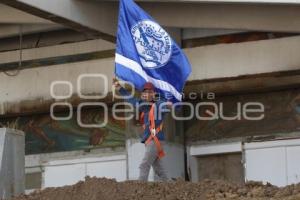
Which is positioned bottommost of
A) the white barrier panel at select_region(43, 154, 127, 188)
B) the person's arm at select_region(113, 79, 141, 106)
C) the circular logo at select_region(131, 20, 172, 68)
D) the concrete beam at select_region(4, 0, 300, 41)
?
the white barrier panel at select_region(43, 154, 127, 188)

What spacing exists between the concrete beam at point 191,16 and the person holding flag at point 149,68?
6.25ft

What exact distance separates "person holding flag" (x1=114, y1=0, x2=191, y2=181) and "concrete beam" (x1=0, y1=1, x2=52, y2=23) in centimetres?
349

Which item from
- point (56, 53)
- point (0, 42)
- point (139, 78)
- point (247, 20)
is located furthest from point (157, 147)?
point (0, 42)

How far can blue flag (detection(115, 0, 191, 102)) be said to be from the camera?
40.6 feet

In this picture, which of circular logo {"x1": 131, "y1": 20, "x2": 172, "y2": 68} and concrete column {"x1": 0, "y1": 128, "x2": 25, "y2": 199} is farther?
concrete column {"x1": 0, "y1": 128, "x2": 25, "y2": 199}

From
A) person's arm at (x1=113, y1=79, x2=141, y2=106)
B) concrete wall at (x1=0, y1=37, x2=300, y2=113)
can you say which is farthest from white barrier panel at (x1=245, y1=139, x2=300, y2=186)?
person's arm at (x1=113, y1=79, x2=141, y2=106)

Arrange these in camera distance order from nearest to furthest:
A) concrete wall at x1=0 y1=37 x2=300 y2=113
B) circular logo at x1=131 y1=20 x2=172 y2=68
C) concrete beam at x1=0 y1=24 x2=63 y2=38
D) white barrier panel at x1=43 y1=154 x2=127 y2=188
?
1. circular logo at x1=131 y1=20 x2=172 y2=68
2. concrete wall at x1=0 y1=37 x2=300 y2=113
3. white barrier panel at x1=43 y1=154 x2=127 y2=188
4. concrete beam at x1=0 y1=24 x2=63 y2=38

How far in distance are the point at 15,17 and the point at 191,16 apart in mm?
3720

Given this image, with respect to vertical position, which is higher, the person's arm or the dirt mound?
the person's arm

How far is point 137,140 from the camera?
16.7 m

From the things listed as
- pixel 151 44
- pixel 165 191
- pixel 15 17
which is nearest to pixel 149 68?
pixel 151 44

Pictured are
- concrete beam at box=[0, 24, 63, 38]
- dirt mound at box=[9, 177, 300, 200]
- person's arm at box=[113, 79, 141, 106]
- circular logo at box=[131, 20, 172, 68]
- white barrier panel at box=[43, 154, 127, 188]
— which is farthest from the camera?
concrete beam at box=[0, 24, 63, 38]

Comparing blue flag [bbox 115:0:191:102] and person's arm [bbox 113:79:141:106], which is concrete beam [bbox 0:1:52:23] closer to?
person's arm [bbox 113:79:141:106]

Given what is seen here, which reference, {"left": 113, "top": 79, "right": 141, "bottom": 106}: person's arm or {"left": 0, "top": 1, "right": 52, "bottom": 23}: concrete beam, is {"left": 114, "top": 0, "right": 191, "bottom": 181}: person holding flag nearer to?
{"left": 113, "top": 79, "right": 141, "bottom": 106}: person's arm
